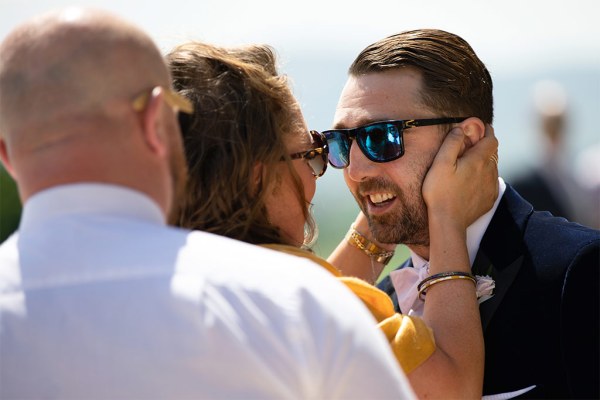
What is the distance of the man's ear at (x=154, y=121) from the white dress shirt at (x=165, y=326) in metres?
0.13

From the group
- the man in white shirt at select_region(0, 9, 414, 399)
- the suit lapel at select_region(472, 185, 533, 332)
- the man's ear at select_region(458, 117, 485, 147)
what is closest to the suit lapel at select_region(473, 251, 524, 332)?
the suit lapel at select_region(472, 185, 533, 332)

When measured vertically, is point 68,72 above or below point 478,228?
above

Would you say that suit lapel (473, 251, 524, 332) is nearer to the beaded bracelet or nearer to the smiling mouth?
the beaded bracelet

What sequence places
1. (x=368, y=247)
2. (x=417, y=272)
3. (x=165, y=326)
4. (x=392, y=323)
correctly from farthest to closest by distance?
(x=368, y=247) → (x=417, y=272) → (x=392, y=323) → (x=165, y=326)

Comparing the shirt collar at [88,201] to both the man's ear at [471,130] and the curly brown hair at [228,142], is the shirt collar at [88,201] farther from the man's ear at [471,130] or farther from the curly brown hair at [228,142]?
the man's ear at [471,130]

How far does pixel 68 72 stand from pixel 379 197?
6.71ft

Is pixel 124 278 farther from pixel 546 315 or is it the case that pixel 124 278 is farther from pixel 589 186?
pixel 589 186

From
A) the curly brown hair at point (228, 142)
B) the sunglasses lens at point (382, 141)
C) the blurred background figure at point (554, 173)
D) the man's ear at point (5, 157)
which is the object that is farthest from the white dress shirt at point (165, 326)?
the blurred background figure at point (554, 173)

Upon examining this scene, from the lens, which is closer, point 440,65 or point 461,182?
point 461,182

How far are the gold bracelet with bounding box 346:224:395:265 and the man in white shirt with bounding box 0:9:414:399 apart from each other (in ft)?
6.48

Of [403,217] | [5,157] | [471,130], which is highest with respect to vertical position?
[5,157]

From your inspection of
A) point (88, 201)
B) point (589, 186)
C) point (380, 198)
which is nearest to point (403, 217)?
point (380, 198)

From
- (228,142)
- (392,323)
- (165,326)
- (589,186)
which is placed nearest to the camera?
(165,326)

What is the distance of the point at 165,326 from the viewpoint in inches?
59.4
